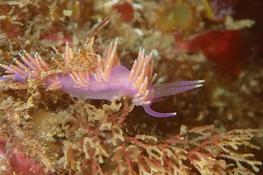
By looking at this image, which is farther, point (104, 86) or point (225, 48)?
point (225, 48)

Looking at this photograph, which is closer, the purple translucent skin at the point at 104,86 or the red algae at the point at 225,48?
the purple translucent skin at the point at 104,86

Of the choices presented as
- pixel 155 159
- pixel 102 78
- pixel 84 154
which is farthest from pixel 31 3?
pixel 155 159

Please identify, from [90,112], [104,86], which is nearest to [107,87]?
[104,86]

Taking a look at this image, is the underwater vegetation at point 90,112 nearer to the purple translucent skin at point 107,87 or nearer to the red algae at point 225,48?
the purple translucent skin at point 107,87

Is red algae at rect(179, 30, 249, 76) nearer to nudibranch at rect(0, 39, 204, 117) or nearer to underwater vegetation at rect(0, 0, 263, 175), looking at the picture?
underwater vegetation at rect(0, 0, 263, 175)

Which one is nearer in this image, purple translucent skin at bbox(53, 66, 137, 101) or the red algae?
purple translucent skin at bbox(53, 66, 137, 101)

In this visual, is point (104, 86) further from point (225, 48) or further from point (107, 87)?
point (225, 48)

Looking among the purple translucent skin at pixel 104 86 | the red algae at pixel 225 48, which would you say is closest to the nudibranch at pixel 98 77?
the purple translucent skin at pixel 104 86

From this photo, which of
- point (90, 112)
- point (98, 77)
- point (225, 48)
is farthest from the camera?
point (225, 48)

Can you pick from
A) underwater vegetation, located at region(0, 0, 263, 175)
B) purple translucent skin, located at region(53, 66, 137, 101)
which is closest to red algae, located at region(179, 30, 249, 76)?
underwater vegetation, located at region(0, 0, 263, 175)
